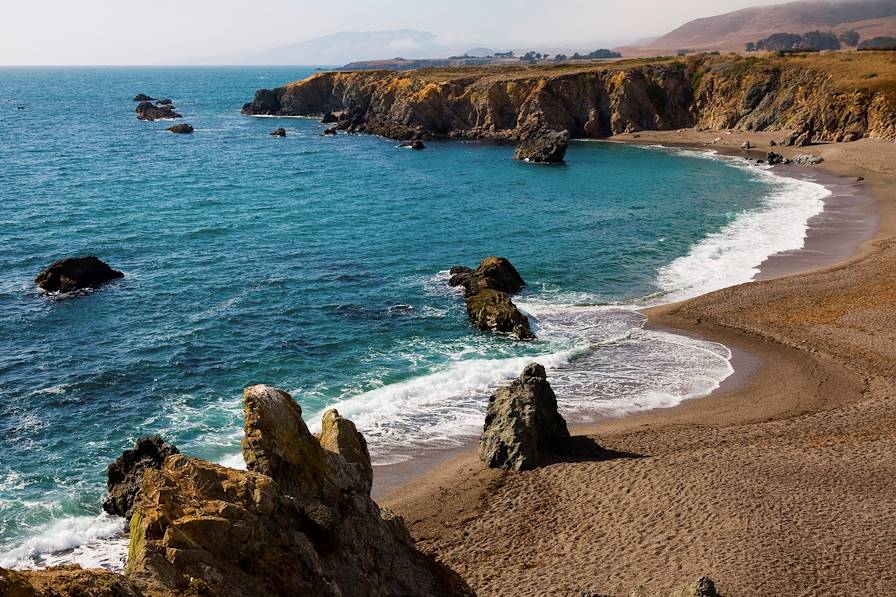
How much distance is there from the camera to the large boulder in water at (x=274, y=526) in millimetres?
10727

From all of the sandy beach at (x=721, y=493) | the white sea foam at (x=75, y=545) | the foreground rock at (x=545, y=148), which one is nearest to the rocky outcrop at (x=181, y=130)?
the foreground rock at (x=545, y=148)

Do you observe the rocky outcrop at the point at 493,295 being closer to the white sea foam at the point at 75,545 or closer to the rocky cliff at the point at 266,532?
the white sea foam at the point at 75,545

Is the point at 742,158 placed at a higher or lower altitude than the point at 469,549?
higher

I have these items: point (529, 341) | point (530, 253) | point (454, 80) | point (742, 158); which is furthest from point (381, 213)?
point (454, 80)

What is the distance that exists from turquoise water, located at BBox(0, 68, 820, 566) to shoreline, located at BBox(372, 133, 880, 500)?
0.95m

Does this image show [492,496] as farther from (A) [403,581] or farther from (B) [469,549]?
(A) [403,581]

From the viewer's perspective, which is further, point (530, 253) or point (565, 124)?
point (565, 124)

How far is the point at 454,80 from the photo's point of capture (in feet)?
417

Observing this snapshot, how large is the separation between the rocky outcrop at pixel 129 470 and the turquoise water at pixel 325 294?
2.10 ft

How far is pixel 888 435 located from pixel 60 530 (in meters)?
30.0

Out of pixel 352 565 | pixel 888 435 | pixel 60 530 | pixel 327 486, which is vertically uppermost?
pixel 327 486

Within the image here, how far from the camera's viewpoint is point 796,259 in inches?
2066

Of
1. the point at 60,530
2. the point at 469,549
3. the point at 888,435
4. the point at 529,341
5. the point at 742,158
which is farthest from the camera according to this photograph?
the point at 742,158

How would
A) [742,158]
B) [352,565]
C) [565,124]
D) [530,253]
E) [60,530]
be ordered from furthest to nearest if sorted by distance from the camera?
[565,124], [742,158], [530,253], [60,530], [352,565]
